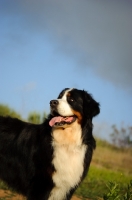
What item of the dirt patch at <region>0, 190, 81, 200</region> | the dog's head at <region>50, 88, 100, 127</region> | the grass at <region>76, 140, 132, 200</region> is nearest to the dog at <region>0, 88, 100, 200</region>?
the dog's head at <region>50, 88, 100, 127</region>

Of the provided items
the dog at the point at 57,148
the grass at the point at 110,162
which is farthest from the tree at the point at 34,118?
the dog at the point at 57,148

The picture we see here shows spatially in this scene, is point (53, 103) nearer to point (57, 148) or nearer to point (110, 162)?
point (57, 148)

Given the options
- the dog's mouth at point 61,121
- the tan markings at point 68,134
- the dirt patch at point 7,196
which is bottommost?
the dirt patch at point 7,196

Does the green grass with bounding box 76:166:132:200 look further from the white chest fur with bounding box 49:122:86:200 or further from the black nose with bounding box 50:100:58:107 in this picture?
the black nose with bounding box 50:100:58:107

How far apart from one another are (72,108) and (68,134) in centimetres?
36

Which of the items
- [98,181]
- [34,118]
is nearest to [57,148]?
[98,181]

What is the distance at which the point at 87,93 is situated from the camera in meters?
5.50

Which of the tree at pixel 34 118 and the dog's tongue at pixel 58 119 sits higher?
the tree at pixel 34 118

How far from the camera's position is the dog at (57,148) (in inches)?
201

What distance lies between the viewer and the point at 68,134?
5.11 metres

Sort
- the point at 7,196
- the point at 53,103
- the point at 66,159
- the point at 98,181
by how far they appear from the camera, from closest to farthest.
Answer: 1. the point at 53,103
2. the point at 66,159
3. the point at 7,196
4. the point at 98,181

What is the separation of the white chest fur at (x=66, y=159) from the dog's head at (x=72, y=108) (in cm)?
11

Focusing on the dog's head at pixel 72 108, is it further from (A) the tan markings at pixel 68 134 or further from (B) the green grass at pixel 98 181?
(B) the green grass at pixel 98 181

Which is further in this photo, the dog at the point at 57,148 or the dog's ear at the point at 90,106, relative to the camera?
the dog's ear at the point at 90,106
